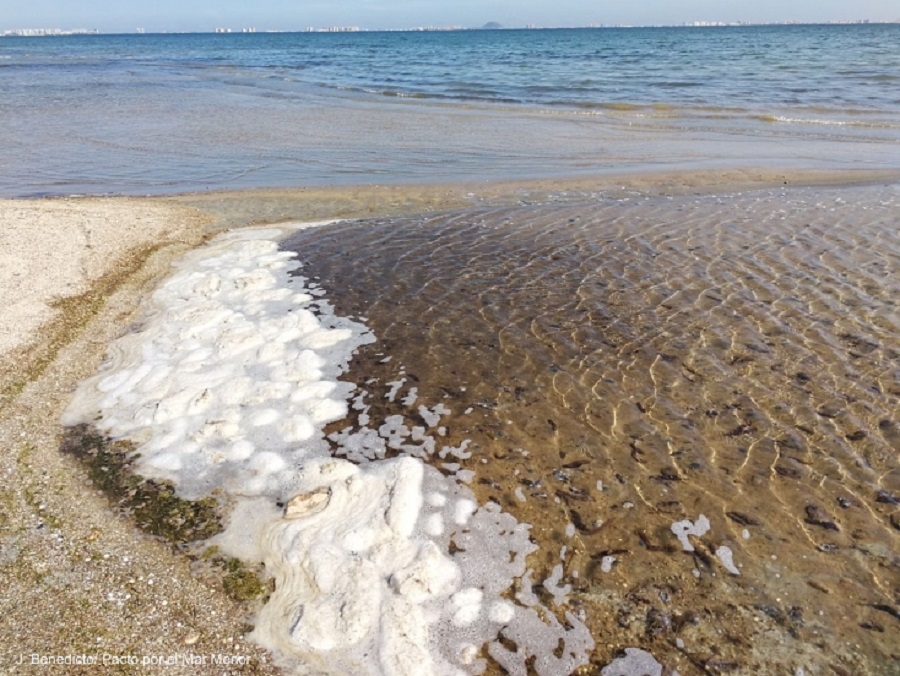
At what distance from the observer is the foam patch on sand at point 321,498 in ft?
10.5

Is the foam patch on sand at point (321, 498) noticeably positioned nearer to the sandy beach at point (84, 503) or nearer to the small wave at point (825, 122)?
the sandy beach at point (84, 503)

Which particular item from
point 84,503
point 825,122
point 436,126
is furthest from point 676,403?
point 825,122

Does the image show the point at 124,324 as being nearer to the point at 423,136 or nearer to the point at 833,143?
the point at 423,136

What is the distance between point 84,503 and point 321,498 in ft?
5.01

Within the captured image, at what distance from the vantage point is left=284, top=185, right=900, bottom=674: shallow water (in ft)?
11.2

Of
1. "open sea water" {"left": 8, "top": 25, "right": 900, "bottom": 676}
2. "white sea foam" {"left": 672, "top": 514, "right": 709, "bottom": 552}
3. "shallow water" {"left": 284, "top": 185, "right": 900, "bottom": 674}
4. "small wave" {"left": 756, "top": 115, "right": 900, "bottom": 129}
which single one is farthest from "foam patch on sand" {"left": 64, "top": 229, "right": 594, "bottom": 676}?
"small wave" {"left": 756, "top": 115, "right": 900, "bottom": 129}

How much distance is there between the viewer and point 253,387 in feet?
17.8

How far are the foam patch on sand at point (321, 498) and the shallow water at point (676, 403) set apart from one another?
24cm

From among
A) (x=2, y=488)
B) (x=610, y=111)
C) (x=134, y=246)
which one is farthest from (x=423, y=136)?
(x=2, y=488)

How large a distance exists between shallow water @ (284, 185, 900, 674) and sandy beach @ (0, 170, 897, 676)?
101mm

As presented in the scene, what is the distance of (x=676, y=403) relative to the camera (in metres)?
5.21

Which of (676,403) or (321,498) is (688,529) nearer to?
(676,403)

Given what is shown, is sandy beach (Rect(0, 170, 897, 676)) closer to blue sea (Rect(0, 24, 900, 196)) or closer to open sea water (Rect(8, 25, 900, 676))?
open sea water (Rect(8, 25, 900, 676))

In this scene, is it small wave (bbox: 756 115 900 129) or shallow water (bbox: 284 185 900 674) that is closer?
shallow water (bbox: 284 185 900 674)
